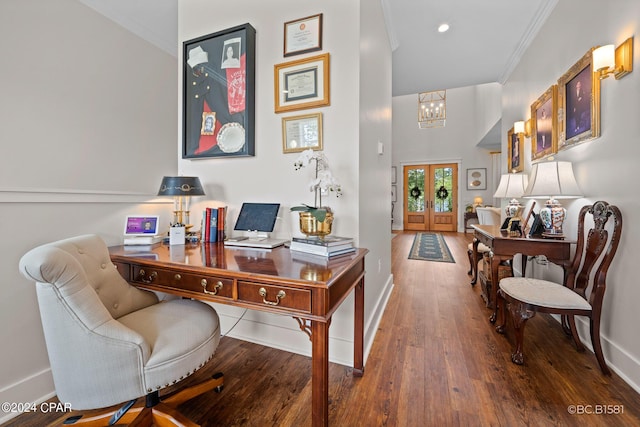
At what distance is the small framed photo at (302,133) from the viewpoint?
1.70 m

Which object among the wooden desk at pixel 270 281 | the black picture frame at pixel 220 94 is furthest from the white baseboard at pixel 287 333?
the black picture frame at pixel 220 94

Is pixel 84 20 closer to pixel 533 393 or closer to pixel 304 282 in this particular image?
pixel 304 282

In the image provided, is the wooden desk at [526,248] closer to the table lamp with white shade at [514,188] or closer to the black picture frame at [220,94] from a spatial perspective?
the table lamp with white shade at [514,188]

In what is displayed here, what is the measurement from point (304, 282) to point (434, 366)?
1237mm

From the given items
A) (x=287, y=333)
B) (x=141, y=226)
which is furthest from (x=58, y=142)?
(x=287, y=333)

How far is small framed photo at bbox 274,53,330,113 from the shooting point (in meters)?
1.67

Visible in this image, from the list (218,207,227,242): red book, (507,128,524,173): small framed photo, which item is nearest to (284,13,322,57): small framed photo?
(218,207,227,242): red book

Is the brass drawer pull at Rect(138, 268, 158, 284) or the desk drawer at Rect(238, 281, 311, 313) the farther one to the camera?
the brass drawer pull at Rect(138, 268, 158, 284)

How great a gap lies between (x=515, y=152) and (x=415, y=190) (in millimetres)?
5108

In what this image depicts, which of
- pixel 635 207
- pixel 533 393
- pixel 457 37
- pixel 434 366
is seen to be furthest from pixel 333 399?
pixel 457 37

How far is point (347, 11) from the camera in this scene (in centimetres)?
162

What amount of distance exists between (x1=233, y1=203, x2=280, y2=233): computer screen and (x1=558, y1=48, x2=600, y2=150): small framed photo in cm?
234

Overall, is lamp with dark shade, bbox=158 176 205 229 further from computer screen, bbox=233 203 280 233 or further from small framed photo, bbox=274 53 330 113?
small framed photo, bbox=274 53 330 113

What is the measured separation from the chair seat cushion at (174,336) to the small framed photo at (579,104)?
109 inches
